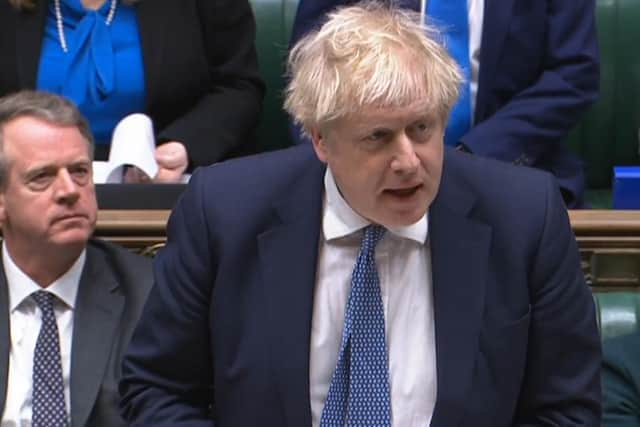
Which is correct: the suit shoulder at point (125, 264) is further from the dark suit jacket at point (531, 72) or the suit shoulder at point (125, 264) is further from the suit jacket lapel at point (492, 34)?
the suit jacket lapel at point (492, 34)

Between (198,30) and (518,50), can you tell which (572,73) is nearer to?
(518,50)

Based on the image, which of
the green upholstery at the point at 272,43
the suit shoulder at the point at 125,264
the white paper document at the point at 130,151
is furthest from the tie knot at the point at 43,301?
the green upholstery at the point at 272,43

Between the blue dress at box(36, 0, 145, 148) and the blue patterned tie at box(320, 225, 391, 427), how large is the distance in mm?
1270

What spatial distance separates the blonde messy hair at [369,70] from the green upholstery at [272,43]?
5.49 ft

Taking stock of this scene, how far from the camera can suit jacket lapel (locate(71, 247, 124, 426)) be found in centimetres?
216

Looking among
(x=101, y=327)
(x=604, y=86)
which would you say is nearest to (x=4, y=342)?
(x=101, y=327)

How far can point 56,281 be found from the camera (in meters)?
2.29

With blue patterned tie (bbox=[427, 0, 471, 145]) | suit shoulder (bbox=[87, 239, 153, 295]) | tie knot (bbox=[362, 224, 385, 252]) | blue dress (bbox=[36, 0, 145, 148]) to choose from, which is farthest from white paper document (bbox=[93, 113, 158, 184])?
tie knot (bbox=[362, 224, 385, 252])

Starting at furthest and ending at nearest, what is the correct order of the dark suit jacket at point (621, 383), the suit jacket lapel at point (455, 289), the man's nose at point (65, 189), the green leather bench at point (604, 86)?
the green leather bench at point (604, 86) < the man's nose at point (65, 189) < the dark suit jacket at point (621, 383) < the suit jacket lapel at point (455, 289)

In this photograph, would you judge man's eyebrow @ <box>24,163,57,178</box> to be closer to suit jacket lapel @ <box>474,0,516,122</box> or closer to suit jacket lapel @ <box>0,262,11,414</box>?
suit jacket lapel @ <box>0,262,11,414</box>

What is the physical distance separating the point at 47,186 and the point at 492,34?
0.93 m

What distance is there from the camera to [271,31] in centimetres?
335

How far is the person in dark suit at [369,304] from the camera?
1.72 meters

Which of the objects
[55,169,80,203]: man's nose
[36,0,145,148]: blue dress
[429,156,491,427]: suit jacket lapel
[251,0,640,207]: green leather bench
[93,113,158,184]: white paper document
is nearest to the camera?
[429,156,491,427]: suit jacket lapel
